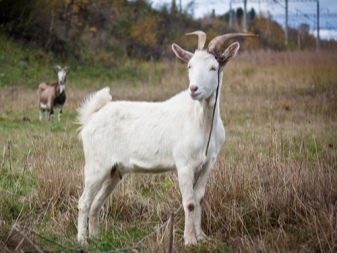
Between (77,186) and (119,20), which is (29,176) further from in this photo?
(119,20)

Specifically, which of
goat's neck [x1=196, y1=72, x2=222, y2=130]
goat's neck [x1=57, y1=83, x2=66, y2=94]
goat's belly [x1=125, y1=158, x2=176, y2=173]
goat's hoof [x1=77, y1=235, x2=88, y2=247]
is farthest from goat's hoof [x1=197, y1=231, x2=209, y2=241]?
goat's neck [x1=57, y1=83, x2=66, y2=94]

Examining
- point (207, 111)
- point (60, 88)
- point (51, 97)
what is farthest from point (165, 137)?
point (60, 88)

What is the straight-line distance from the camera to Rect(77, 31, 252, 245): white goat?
220 inches

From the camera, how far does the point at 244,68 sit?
2372 centimetres

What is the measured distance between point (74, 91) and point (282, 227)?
59.1 feet

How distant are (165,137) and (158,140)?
3.2 inches

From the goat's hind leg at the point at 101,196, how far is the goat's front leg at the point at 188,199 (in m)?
0.93

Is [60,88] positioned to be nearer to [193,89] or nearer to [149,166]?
[149,166]

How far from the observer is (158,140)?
591 centimetres

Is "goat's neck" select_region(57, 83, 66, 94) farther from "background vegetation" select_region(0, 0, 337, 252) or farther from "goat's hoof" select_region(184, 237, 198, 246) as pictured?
"goat's hoof" select_region(184, 237, 198, 246)

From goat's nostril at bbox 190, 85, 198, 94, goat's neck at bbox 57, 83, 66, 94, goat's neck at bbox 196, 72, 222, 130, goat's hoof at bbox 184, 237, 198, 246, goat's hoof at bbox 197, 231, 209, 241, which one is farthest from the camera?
goat's neck at bbox 57, 83, 66, 94

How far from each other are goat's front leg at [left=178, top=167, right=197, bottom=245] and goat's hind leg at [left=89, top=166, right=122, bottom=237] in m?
0.93

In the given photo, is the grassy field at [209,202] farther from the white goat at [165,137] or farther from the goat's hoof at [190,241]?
the white goat at [165,137]

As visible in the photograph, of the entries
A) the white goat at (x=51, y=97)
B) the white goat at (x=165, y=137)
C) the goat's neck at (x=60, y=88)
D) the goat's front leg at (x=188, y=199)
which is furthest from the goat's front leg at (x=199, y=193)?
the goat's neck at (x=60, y=88)
